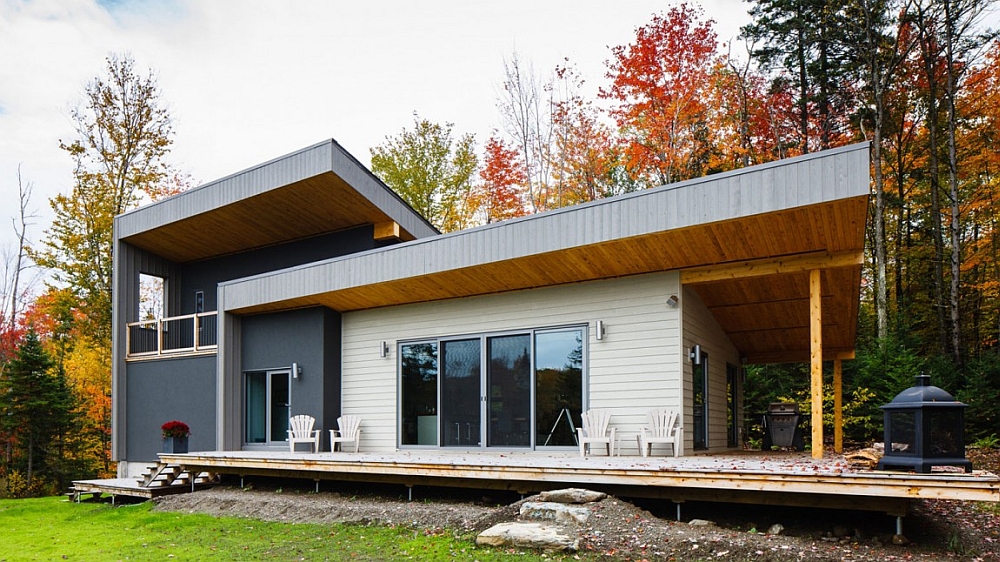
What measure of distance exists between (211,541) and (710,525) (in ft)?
15.6

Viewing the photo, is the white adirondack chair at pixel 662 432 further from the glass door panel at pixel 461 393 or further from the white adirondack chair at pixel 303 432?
the white adirondack chair at pixel 303 432

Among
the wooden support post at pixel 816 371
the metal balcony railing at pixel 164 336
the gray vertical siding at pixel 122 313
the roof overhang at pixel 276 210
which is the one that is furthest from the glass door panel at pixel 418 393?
the gray vertical siding at pixel 122 313

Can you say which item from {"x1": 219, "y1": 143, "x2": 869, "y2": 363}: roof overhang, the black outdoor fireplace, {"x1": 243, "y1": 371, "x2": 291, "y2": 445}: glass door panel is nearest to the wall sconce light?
{"x1": 219, "y1": 143, "x2": 869, "y2": 363}: roof overhang

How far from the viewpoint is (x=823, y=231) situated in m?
7.34

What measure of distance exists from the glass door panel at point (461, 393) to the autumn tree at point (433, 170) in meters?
13.1

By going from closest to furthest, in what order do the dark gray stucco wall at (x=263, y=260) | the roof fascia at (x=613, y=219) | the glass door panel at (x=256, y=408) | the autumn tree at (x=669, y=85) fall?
→ the roof fascia at (x=613, y=219) < the glass door panel at (x=256, y=408) < the dark gray stucco wall at (x=263, y=260) < the autumn tree at (x=669, y=85)

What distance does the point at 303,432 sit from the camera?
11633mm

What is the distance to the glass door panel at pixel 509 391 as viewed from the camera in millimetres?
9703

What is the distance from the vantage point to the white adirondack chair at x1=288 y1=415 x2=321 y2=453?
11.4 metres

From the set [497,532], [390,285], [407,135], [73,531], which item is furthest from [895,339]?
[407,135]

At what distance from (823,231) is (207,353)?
1047 cm

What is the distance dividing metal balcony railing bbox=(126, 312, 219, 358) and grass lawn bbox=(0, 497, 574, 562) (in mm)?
5080

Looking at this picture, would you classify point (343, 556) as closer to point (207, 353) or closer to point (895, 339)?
point (207, 353)

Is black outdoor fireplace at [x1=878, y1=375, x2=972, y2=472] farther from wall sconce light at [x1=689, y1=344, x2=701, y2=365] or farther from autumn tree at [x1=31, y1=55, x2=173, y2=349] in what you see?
autumn tree at [x1=31, y1=55, x2=173, y2=349]
